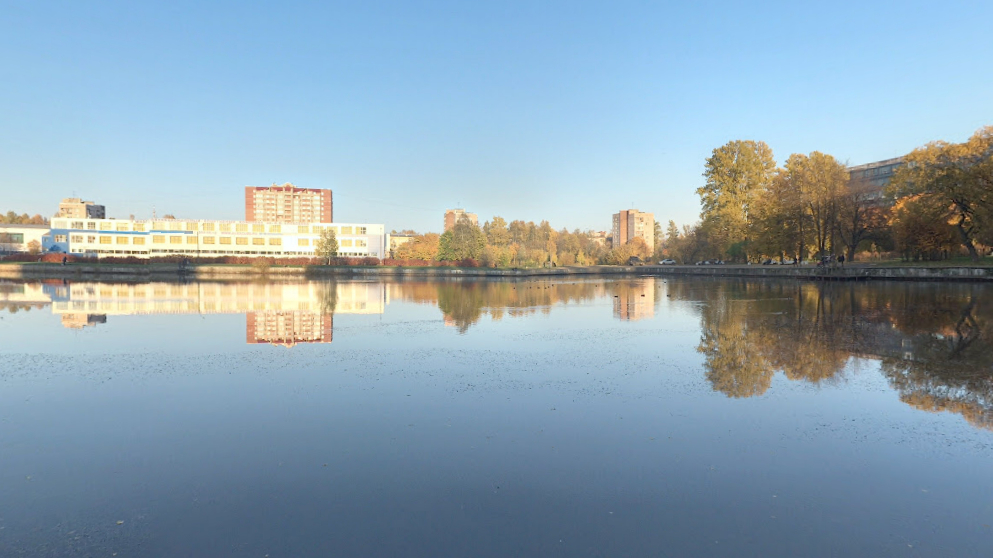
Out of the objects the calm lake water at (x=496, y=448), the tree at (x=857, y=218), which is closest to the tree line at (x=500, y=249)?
the tree at (x=857, y=218)

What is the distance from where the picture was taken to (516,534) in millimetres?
4246

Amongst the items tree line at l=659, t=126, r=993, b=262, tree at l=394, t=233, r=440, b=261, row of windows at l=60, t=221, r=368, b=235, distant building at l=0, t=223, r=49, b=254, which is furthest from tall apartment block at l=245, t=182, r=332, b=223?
tree line at l=659, t=126, r=993, b=262

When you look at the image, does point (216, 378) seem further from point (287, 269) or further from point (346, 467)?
point (287, 269)

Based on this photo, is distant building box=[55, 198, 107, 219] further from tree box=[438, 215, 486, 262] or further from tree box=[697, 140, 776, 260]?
tree box=[697, 140, 776, 260]

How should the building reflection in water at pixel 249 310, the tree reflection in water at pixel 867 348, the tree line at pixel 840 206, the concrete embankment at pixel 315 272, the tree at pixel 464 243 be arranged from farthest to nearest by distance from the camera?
1. the tree at pixel 464 243
2. the concrete embankment at pixel 315 272
3. the tree line at pixel 840 206
4. the building reflection in water at pixel 249 310
5. the tree reflection in water at pixel 867 348

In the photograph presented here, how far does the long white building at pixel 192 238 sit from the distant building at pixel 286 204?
9846 cm

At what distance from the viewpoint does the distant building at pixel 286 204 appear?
625ft

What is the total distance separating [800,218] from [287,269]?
53221 mm

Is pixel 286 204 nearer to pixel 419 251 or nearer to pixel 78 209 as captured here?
pixel 78 209

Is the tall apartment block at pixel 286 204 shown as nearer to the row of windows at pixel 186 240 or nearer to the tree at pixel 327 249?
the row of windows at pixel 186 240

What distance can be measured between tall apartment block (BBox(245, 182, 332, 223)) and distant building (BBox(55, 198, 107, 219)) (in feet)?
144

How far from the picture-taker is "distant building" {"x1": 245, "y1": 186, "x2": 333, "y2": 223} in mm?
190375

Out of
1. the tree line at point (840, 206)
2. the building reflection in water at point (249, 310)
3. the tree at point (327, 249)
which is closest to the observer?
the building reflection in water at point (249, 310)


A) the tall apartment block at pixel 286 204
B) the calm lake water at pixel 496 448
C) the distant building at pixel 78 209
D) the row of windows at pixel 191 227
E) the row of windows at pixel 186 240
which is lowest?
the calm lake water at pixel 496 448
